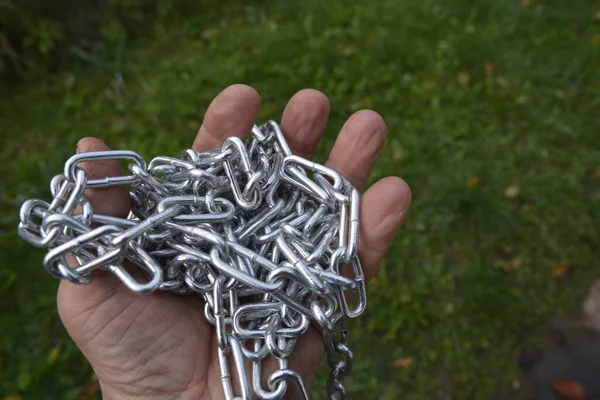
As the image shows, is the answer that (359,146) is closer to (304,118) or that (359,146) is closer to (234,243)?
(304,118)

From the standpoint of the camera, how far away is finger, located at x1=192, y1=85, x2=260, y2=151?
2.51 metres

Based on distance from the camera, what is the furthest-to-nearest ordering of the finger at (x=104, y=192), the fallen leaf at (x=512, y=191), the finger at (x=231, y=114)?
the fallen leaf at (x=512, y=191)
the finger at (x=231, y=114)
the finger at (x=104, y=192)

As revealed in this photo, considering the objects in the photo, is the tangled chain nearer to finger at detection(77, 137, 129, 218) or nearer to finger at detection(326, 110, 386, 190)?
finger at detection(77, 137, 129, 218)

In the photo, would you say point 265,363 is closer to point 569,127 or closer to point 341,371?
point 341,371

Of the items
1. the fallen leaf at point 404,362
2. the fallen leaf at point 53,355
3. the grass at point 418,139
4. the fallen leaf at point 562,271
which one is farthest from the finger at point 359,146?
the fallen leaf at point 53,355

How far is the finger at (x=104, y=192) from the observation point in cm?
185

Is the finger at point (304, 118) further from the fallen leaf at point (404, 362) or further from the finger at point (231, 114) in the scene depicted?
the fallen leaf at point (404, 362)

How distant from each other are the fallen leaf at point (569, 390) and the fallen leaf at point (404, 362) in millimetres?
773

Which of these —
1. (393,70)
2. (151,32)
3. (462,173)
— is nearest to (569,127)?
(462,173)

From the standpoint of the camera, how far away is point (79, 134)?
381 centimetres

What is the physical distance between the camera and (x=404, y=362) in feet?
9.52

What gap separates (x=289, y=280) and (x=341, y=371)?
44 cm

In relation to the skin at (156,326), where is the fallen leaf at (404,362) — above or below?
below

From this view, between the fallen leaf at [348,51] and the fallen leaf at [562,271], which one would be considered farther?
the fallen leaf at [348,51]
